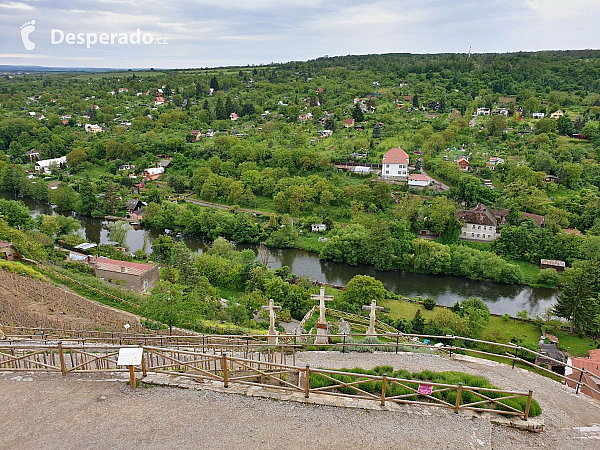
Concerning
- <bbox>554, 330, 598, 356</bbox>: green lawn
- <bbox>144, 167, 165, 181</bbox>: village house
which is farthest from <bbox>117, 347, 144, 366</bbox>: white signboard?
<bbox>144, 167, 165, 181</bbox>: village house

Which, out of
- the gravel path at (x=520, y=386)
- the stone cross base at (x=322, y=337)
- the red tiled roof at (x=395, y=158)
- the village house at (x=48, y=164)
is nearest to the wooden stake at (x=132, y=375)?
the gravel path at (x=520, y=386)

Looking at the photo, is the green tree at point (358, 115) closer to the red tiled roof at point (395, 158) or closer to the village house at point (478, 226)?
A: the red tiled roof at point (395, 158)

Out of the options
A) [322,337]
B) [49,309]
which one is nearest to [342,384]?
[322,337]

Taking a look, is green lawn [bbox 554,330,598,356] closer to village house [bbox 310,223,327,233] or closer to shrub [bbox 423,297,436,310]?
shrub [bbox 423,297,436,310]

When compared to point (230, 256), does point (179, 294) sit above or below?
above

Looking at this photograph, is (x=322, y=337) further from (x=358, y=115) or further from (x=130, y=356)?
(x=358, y=115)

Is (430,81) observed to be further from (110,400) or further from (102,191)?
(110,400)

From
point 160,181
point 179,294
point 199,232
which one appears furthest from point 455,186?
point 179,294
